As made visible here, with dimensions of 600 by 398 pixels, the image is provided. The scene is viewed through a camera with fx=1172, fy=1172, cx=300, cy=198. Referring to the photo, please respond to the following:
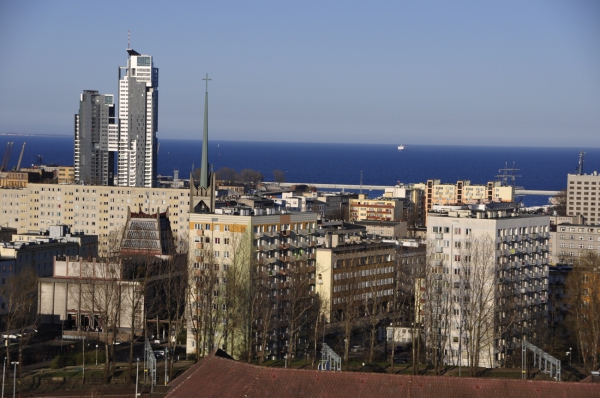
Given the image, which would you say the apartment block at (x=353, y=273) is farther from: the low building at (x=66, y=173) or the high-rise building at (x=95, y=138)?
the low building at (x=66, y=173)

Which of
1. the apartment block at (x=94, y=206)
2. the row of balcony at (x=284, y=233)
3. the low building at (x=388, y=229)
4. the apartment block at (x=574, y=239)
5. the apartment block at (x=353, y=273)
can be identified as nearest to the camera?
the row of balcony at (x=284, y=233)

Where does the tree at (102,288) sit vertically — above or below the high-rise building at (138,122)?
below

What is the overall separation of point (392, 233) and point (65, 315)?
3502 cm

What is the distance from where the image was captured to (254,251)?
4800 cm

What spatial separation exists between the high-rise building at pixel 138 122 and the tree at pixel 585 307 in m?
83.7

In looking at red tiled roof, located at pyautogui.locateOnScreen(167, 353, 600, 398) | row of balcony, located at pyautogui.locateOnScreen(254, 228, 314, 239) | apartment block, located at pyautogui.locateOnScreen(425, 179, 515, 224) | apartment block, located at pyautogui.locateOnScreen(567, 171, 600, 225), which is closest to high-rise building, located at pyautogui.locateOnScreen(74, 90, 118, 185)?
apartment block, located at pyautogui.locateOnScreen(425, 179, 515, 224)

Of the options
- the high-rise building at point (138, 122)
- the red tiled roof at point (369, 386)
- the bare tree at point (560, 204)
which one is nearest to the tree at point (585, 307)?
the red tiled roof at point (369, 386)

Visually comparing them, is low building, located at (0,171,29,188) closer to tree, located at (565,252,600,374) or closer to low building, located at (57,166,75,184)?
low building, located at (57,166,75,184)

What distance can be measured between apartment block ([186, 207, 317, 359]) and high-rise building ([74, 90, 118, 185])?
275ft

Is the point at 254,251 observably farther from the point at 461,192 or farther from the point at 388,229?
the point at 461,192

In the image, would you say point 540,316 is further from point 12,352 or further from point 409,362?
point 12,352

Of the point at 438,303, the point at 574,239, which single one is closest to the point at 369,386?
the point at 438,303

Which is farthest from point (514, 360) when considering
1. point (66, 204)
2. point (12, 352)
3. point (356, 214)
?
point (356, 214)

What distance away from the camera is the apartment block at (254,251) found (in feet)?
153
